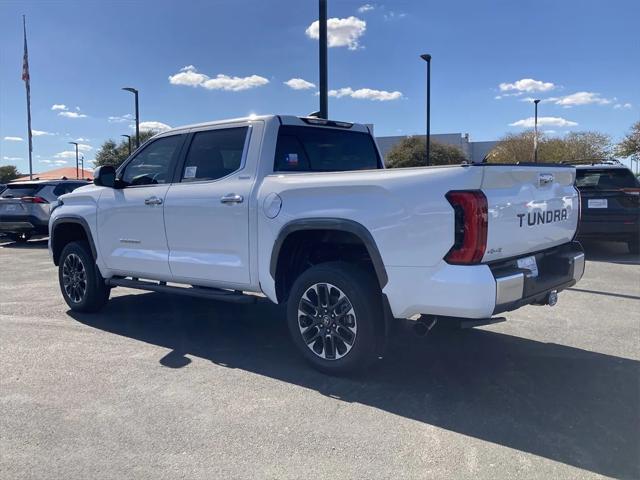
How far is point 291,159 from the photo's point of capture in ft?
16.1

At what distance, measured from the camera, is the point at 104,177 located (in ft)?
18.6

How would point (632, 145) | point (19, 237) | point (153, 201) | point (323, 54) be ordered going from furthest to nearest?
point (632, 145) → point (19, 237) → point (323, 54) → point (153, 201)

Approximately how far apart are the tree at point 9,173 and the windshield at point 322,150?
7734 centimetres

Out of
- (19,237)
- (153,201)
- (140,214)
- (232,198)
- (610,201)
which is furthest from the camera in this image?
(19,237)

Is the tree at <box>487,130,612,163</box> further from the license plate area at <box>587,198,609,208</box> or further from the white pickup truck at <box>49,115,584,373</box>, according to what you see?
the white pickup truck at <box>49,115,584,373</box>

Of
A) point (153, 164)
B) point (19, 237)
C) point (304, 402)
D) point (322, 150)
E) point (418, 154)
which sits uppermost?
point (418, 154)

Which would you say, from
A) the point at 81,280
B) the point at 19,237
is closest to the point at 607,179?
the point at 81,280

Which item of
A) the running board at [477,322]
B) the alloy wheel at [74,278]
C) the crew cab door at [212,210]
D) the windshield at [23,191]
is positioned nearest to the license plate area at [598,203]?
the running board at [477,322]

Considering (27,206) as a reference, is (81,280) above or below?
below

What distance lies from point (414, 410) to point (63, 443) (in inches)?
84.7

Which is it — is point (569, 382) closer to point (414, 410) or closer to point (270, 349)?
point (414, 410)

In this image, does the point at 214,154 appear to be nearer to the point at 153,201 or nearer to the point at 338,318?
the point at 153,201

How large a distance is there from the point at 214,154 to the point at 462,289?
2.74 meters

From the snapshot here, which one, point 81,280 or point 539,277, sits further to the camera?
point 81,280
